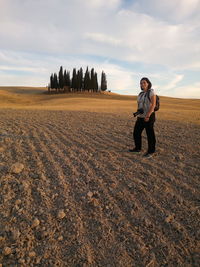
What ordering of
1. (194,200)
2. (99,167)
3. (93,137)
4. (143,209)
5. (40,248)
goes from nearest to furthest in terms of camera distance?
(40,248), (143,209), (194,200), (99,167), (93,137)

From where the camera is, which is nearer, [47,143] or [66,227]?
[66,227]

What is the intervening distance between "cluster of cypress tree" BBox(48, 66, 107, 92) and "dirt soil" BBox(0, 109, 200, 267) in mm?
61848

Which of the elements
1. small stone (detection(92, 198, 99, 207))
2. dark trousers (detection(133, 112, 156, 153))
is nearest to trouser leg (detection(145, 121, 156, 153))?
dark trousers (detection(133, 112, 156, 153))

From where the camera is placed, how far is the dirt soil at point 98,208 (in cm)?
206

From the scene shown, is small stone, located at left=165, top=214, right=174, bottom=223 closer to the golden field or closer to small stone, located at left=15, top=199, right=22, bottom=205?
the golden field

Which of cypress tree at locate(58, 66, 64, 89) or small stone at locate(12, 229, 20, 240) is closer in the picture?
small stone at locate(12, 229, 20, 240)

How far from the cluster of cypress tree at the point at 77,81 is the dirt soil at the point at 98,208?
203 feet

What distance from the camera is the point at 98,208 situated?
2.81m

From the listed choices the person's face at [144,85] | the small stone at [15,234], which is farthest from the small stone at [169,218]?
the person's face at [144,85]

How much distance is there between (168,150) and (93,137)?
2.64 m

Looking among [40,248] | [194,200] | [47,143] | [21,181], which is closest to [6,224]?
[40,248]

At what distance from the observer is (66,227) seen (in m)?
2.42

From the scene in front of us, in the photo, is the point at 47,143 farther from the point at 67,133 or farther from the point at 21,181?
the point at 21,181

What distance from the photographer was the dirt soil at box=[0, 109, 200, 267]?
2059mm
